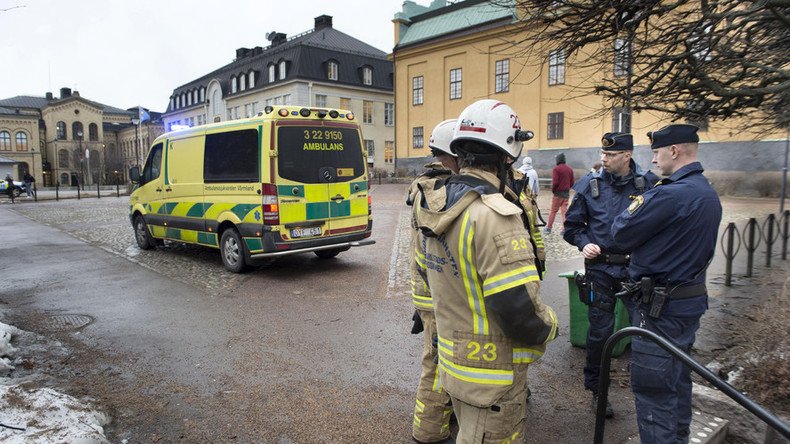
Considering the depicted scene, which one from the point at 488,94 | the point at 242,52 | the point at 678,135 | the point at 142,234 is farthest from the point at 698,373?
the point at 242,52

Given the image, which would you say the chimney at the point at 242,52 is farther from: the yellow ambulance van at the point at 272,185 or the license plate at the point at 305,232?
the license plate at the point at 305,232

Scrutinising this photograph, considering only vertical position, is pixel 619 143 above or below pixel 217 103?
below

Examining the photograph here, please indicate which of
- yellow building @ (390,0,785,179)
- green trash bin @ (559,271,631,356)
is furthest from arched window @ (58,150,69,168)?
green trash bin @ (559,271,631,356)

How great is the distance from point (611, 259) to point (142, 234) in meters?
10.6

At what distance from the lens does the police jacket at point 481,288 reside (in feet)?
6.88

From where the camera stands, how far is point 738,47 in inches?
257

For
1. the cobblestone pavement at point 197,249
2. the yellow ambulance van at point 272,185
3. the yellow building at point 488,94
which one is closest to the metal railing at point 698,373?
the cobblestone pavement at point 197,249

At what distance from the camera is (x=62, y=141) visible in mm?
76562

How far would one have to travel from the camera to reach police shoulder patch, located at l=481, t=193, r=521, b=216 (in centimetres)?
209

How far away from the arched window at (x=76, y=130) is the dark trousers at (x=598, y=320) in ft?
295

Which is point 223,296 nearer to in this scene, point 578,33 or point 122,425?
point 122,425

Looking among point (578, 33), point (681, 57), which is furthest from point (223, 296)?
point (681, 57)

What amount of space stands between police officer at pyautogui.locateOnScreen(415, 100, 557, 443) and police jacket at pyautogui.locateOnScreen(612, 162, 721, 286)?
1121 mm

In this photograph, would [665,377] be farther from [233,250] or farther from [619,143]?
[233,250]
